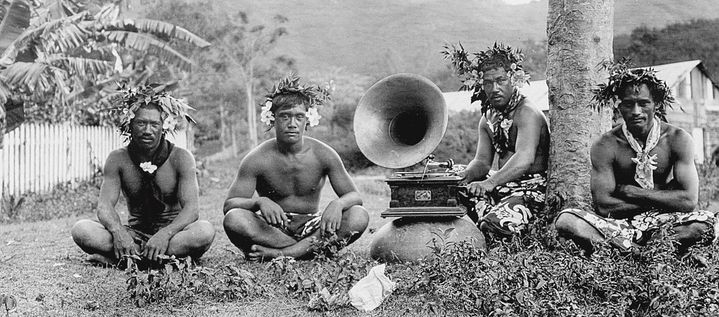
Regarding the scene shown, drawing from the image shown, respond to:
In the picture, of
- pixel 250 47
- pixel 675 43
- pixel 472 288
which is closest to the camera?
pixel 472 288

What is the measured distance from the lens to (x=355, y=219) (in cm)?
573

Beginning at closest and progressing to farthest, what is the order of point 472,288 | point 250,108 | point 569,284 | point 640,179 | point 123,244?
point 472,288, point 569,284, point 640,179, point 123,244, point 250,108

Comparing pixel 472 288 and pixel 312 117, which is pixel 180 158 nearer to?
pixel 312 117

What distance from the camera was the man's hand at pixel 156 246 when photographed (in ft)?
16.9

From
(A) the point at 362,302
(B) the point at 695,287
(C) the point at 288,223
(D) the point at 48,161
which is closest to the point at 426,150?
(C) the point at 288,223

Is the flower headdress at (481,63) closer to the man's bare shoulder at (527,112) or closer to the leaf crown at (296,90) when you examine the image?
the man's bare shoulder at (527,112)

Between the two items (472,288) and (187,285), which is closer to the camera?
(472,288)

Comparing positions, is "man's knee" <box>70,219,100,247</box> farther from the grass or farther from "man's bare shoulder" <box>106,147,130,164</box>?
"man's bare shoulder" <box>106,147,130,164</box>

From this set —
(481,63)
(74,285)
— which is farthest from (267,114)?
(74,285)

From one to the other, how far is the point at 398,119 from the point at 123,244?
244cm

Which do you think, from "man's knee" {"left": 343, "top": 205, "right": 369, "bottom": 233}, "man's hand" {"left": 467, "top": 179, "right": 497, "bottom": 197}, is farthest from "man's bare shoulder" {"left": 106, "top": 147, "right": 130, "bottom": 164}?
"man's hand" {"left": 467, "top": 179, "right": 497, "bottom": 197}

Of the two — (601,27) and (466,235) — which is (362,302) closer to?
(466,235)

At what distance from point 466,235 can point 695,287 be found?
6.15 ft

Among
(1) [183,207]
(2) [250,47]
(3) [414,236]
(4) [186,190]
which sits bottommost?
(3) [414,236]
